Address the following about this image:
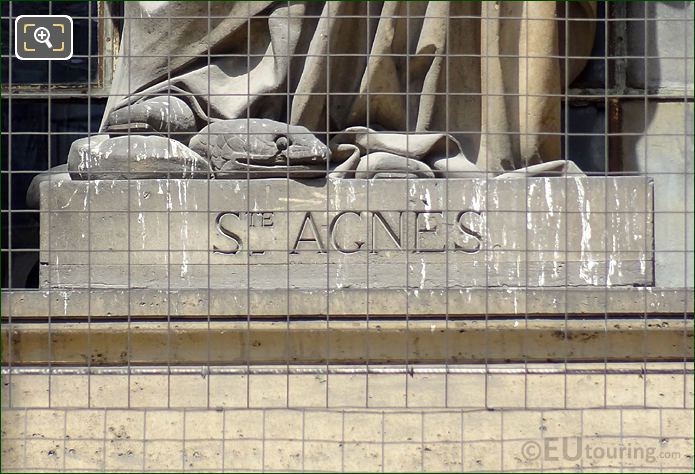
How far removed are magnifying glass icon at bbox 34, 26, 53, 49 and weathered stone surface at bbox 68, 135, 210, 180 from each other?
20.2 inches

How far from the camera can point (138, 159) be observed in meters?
6.28

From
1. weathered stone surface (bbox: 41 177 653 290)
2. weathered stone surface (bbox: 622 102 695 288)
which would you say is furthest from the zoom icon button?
weathered stone surface (bbox: 622 102 695 288)

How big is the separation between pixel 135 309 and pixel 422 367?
121 cm

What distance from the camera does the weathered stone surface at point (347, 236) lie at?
6230 mm

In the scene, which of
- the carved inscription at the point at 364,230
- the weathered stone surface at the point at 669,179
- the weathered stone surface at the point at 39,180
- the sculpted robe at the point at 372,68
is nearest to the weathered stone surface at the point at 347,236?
the carved inscription at the point at 364,230

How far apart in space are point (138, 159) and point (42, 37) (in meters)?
0.73

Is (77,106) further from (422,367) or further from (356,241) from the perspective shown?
(422,367)

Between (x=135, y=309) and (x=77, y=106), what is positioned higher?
(x=77, y=106)

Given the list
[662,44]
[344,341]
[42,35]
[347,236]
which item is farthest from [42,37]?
[662,44]

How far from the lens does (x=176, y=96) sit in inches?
256

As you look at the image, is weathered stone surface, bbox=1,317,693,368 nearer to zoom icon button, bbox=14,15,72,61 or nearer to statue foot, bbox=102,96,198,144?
statue foot, bbox=102,96,198,144

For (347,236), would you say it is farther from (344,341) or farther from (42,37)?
(42,37)

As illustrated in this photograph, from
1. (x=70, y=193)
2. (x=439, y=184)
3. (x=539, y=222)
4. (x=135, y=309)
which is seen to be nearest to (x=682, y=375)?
(x=539, y=222)

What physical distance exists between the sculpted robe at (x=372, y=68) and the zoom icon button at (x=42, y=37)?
0.29m
